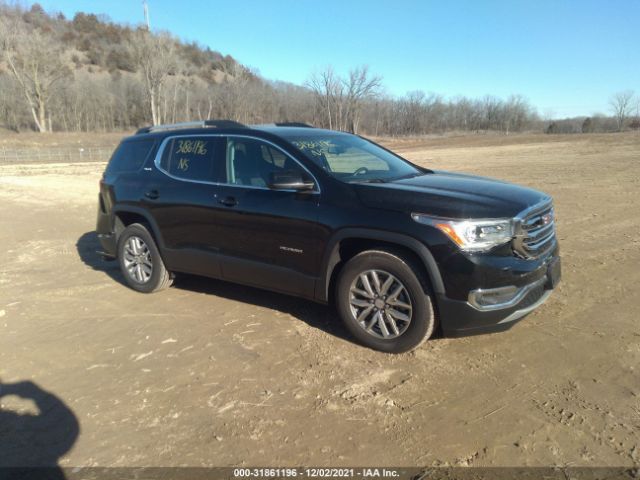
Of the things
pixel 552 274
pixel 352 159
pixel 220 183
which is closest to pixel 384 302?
pixel 552 274

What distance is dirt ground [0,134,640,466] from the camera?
2916 millimetres

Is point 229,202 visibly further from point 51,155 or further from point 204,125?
point 51,155

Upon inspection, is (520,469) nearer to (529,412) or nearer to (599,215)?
(529,412)

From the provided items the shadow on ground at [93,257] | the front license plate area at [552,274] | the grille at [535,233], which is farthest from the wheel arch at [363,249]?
the shadow on ground at [93,257]

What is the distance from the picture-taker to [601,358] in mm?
3766

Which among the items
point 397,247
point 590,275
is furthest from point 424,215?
point 590,275

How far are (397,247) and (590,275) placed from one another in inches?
121

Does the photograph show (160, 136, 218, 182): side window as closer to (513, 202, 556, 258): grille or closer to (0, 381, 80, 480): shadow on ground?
(0, 381, 80, 480): shadow on ground

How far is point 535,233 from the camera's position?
3887mm

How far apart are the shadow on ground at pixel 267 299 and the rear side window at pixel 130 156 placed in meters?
1.53

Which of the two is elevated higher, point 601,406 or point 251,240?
point 251,240

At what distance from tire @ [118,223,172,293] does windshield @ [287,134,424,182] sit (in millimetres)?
2260

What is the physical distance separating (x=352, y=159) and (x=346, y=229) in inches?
42.6

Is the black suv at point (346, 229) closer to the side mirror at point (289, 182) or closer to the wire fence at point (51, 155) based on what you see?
the side mirror at point (289, 182)
